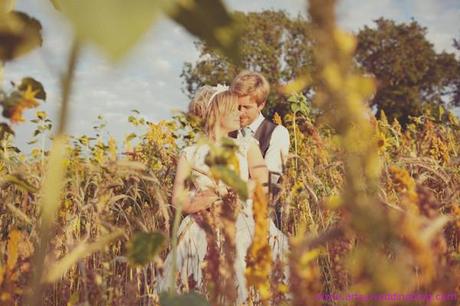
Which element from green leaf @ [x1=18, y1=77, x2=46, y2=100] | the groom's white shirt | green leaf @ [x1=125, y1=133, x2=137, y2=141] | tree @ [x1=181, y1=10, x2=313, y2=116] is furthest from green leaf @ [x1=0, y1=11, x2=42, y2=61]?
tree @ [x1=181, y1=10, x2=313, y2=116]

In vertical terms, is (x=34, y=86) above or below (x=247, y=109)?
below

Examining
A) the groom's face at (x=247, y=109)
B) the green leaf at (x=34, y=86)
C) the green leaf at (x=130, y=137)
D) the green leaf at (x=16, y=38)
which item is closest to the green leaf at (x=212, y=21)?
the green leaf at (x=16, y=38)

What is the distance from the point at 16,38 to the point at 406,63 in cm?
2717

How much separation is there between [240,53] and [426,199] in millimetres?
276

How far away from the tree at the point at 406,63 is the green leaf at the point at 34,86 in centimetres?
2531

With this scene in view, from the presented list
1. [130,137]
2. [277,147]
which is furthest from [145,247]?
[277,147]

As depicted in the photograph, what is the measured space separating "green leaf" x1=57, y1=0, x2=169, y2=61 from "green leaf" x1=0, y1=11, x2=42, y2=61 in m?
0.31

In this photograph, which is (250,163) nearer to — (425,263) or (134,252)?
(134,252)

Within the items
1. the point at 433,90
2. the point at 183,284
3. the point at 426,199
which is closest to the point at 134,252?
the point at 426,199

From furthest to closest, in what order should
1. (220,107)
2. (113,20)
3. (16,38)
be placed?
(220,107) < (16,38) < (113,20)

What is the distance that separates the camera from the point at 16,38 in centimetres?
56

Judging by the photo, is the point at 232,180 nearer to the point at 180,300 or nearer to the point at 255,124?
the point at 180,300

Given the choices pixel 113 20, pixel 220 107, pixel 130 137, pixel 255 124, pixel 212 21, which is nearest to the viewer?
pixel 113 20

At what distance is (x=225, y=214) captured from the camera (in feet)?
2.67
